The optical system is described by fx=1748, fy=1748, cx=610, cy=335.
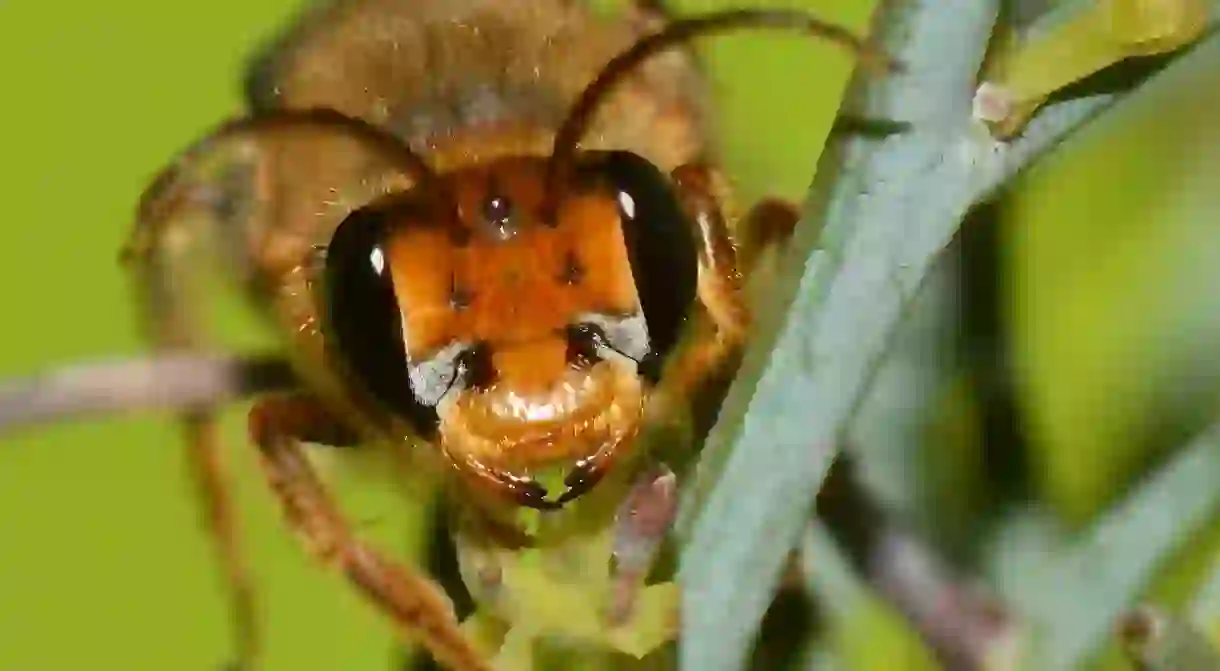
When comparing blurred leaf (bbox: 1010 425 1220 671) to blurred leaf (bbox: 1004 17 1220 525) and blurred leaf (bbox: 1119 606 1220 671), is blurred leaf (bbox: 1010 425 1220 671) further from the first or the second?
blurred leaf (bbox: 1004 17 1220 525)

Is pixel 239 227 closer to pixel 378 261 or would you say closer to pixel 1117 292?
pixel 378 261

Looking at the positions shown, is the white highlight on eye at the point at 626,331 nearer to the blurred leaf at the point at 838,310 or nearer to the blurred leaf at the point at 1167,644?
the blurred leaf at the point at 838,310

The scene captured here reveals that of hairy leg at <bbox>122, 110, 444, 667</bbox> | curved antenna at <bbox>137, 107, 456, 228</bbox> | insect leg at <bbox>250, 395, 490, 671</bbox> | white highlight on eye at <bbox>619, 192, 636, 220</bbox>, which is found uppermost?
curved antenna at <bbox>137, 107, 456, 228</bbox>

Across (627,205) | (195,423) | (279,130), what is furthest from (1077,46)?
(195,423)

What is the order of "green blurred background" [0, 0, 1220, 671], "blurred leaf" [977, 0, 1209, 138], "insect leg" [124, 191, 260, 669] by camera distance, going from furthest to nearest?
"green blurred background" [0, 0, 1220, 671]
"insect leg" [124, 191, 260, 669]
"blurred leaf" [977, 0, 1209, 138]

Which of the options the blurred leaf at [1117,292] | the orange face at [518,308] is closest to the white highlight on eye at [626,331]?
the orange face at [518,308]

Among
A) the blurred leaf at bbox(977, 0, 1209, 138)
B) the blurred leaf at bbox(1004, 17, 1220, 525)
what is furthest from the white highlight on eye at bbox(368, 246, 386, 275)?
the blurred leaf at bbox(1004, 17, 1220, 525)

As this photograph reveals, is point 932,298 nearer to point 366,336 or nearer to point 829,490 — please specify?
point 829,490
